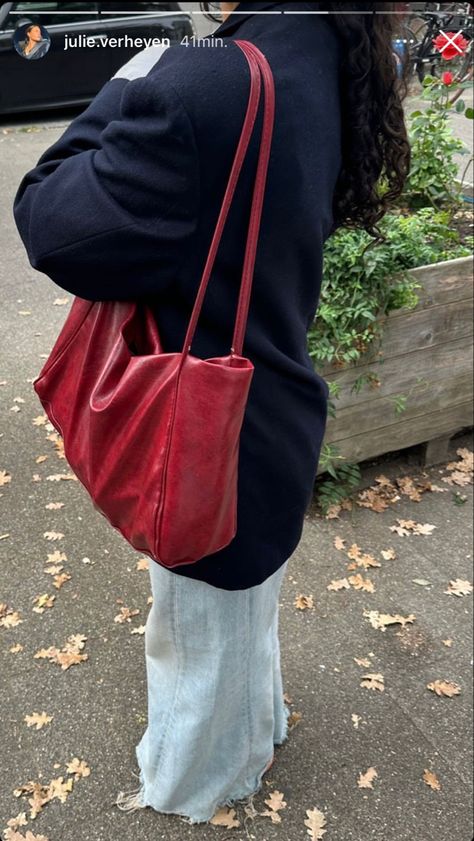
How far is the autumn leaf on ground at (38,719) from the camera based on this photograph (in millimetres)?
2258

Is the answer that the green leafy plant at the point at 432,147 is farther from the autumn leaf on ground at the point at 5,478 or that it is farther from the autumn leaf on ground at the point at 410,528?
the autumn leaf on ground at the point at 5,478

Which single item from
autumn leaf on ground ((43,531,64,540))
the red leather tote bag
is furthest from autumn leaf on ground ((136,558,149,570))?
the red leather tote bag

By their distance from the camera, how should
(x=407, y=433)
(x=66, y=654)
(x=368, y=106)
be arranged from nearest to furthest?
1. (x=368, y=106)
2. (x=66, y=654)
3. (x=407, y=433)

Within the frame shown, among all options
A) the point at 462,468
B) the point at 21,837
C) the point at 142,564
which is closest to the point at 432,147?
the point at 462,468

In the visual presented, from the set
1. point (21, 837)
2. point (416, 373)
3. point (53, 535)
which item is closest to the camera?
point (21, 837)

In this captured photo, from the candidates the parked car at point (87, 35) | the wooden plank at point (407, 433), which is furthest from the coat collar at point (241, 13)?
the wooden plank at point (407, 433)

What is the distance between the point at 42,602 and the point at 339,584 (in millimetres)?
1202

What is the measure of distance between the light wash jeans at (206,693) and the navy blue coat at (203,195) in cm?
42

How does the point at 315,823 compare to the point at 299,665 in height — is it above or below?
above

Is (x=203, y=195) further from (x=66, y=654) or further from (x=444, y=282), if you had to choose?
(x=444, y=282)

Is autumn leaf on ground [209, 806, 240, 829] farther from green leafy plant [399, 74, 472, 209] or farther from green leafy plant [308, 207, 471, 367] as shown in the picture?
green leafy plant [399, 74, 472, 209]

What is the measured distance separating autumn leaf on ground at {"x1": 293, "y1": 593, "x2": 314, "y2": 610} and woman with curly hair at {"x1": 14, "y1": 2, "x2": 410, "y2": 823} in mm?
1287

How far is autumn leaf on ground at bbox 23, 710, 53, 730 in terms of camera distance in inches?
88.9

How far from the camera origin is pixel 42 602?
271 cm
